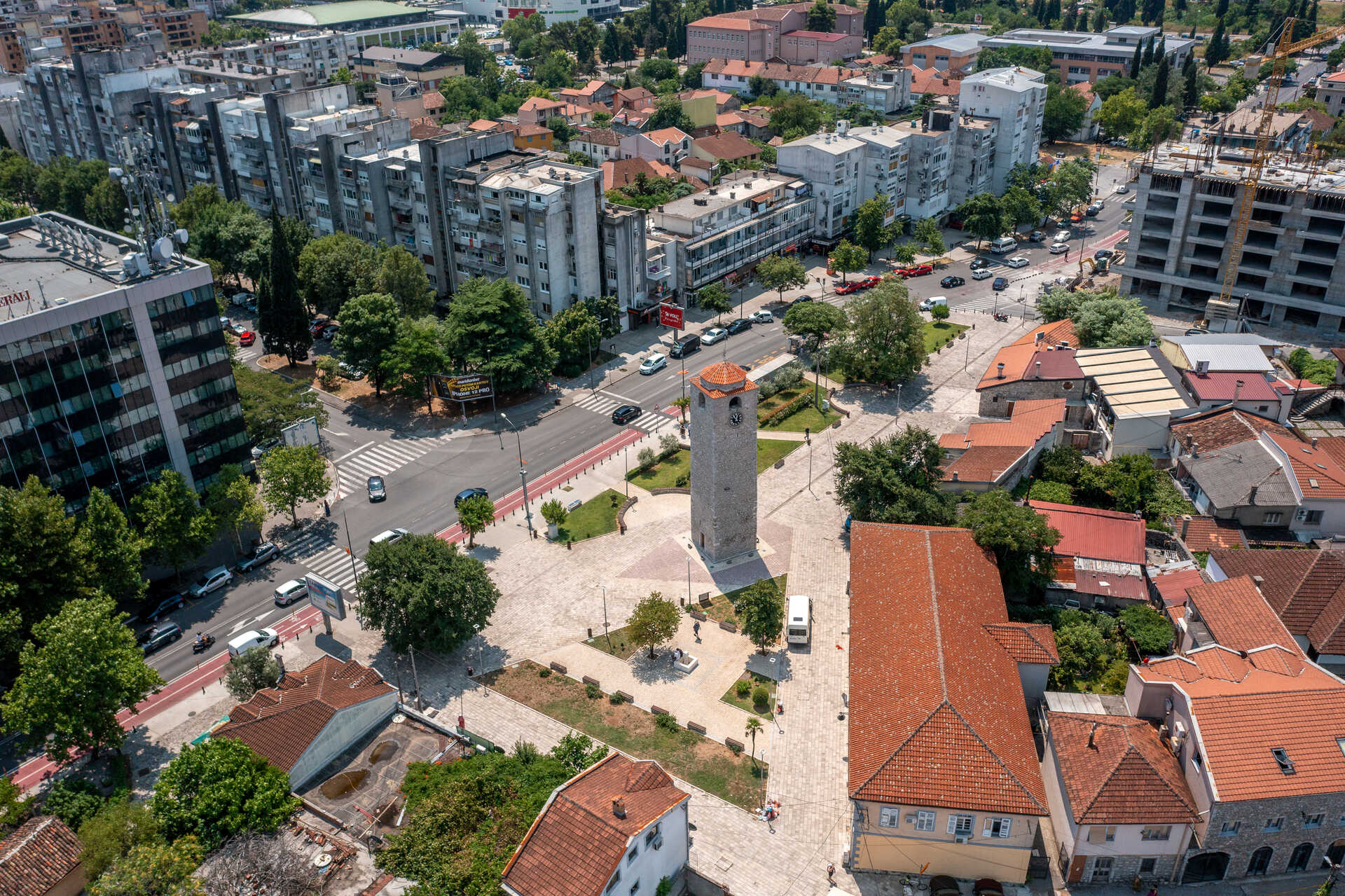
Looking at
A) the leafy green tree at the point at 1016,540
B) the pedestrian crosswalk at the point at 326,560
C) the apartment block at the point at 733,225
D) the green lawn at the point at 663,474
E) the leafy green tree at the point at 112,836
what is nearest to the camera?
the leafy green tree at the point at 112,836

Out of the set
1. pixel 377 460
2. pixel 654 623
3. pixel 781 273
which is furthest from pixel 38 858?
pixel 781 273

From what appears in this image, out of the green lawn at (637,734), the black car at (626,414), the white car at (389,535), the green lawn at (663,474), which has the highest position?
the black car at (626,414)

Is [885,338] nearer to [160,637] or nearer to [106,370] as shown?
[106,370]

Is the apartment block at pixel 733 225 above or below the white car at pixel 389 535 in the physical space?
above

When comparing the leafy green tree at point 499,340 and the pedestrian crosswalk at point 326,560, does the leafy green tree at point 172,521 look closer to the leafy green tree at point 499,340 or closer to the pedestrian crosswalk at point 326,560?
the pedestrian crosswalk at point 326,560

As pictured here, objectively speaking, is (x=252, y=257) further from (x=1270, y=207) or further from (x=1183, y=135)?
(x=1183, y=135)

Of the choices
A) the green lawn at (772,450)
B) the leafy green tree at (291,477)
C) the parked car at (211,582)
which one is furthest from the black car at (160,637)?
the green lawn at (772,450)

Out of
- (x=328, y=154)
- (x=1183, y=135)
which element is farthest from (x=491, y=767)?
(x=1183, y=135)
